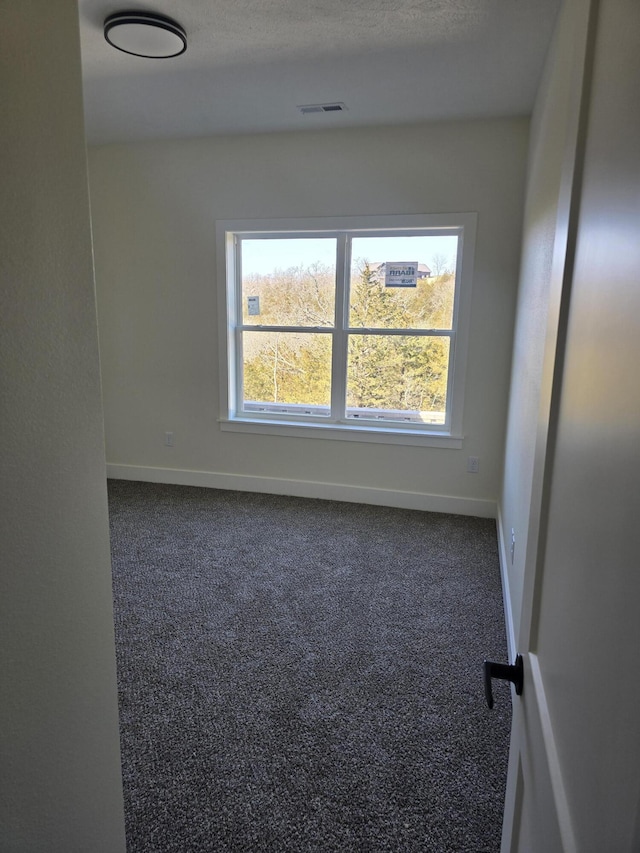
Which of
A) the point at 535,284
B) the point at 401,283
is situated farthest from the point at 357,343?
the point at 535,284

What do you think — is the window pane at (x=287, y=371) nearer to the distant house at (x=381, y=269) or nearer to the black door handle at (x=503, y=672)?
the distant house at (x=381, y=269)

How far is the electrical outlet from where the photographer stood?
390 cm

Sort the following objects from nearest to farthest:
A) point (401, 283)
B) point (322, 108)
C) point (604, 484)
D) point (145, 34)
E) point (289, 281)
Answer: point (604, 484)
point (145, 34)
point (322, 108)
point (401, 283)
point (289, 281)

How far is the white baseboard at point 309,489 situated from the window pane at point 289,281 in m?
1.32

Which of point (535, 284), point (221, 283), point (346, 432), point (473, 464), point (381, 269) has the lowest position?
point (473, 464)

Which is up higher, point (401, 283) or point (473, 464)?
point (401, 283)

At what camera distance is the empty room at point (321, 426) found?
2.25 ft

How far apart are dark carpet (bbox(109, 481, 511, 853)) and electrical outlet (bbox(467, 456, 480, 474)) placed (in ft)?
1.60

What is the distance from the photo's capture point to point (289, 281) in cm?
414

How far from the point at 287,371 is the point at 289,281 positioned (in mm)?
716

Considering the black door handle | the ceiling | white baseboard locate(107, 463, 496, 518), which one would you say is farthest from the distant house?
the black door handle

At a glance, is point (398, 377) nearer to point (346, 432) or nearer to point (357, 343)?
point (357, 343)

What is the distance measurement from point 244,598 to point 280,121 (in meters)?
3.11

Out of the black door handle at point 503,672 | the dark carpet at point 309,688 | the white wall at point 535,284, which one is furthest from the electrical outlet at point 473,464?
the black door handle at point 503,672
